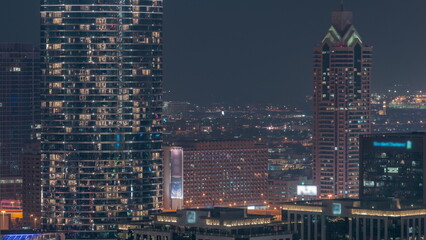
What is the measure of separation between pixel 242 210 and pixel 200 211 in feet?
14.4

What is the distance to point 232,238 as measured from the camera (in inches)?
7475

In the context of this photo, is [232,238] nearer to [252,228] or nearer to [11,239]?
[252,228]

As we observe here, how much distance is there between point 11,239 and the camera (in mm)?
199875

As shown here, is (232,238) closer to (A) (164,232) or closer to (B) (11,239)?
(A) (164,232)

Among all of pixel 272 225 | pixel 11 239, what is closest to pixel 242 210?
pixel 272 225

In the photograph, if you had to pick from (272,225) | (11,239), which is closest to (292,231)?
(272,225)

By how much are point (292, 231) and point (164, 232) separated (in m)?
13.4

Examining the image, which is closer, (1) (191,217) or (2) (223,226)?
(2) (223,226)

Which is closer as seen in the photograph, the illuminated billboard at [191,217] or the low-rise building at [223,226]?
the low-rise building at [223,226]

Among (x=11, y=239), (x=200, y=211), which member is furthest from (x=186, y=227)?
(x=11, y=239)

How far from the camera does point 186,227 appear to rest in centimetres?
19712

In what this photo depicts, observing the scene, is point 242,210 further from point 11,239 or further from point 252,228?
point 11,239

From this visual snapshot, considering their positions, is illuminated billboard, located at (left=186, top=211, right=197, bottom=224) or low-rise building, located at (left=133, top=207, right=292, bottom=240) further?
illuminated billboard, located at (left=186, top=211, right=197, bottom=224)

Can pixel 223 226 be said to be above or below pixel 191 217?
below
